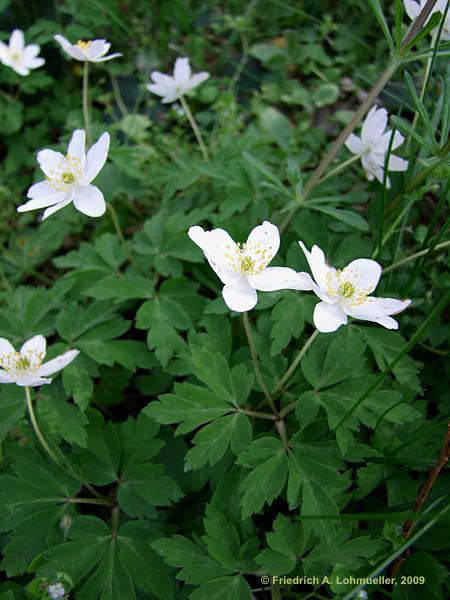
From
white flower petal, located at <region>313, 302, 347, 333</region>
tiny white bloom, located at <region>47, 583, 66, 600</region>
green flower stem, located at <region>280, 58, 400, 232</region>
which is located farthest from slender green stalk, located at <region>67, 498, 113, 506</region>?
green flower stem, located at <region>280, 58, 400, 232</region>

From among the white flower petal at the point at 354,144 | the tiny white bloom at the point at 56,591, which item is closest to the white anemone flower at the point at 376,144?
the white flower petal at the point at 354,144

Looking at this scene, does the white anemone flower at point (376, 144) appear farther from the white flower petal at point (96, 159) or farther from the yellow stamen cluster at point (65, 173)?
the yellow stamen cluster at point (65, 173)

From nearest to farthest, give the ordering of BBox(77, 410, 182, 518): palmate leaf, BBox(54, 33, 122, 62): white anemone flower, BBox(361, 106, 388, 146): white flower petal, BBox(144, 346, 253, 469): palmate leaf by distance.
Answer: BBox(144, 346, 253, 469): palmate leaf
BBox(77, 410, 182, 518): palmate leaf
BBox(361, 106, 388, 146): white flower petal
BBox(54, 33, 122, 62): white anemone flower

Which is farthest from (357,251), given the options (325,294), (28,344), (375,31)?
(375,31)

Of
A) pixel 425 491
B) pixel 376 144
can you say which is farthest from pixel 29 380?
pixel 376 144

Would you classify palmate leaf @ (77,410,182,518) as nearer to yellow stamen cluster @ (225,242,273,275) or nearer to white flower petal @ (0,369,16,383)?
white flower petal @ (0,369,16,383)

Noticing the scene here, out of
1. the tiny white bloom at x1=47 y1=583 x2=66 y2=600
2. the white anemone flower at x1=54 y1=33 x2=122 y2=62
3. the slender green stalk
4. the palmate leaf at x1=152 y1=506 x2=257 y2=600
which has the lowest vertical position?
the slender green stalk
